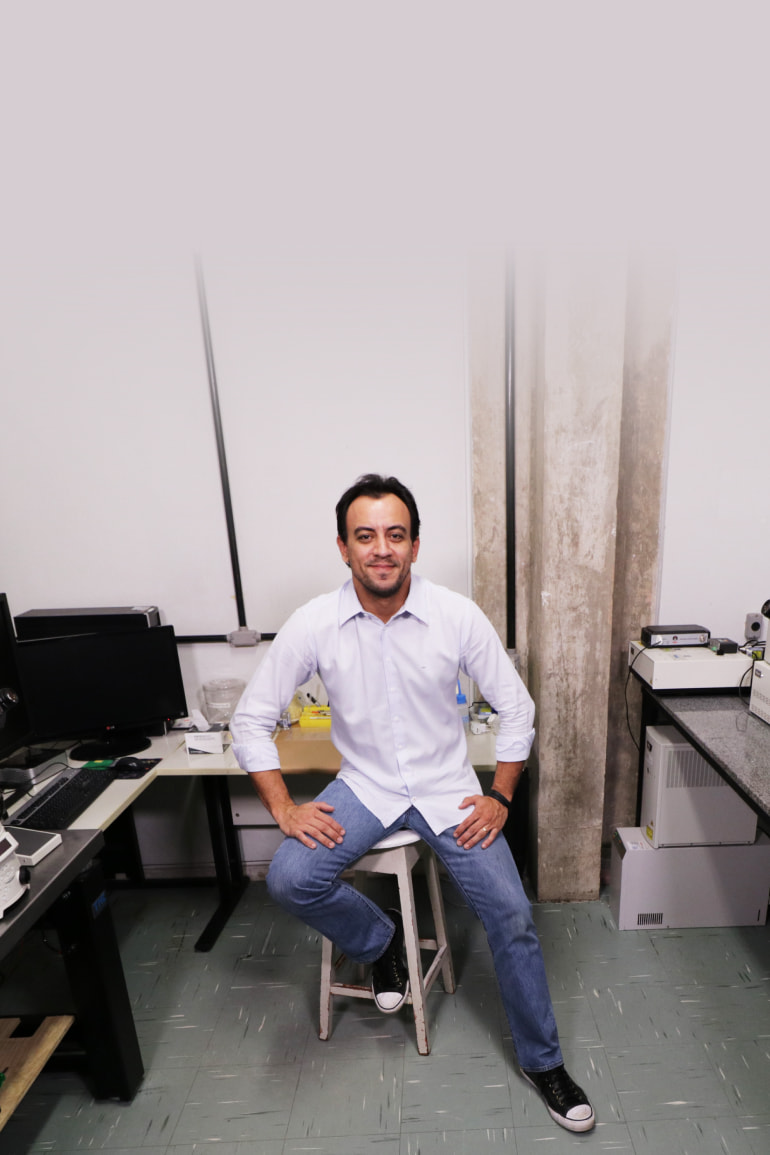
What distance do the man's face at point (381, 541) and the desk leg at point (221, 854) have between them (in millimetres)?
1177

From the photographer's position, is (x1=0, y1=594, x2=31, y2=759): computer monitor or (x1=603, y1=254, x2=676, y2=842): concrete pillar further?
(x1=603, y1=254, x2=676, y2=842): concrete pillar

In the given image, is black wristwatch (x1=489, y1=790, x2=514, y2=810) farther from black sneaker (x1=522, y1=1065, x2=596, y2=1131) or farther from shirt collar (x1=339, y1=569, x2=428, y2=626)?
black sneaker (x1=522, y1=1065, x2=596, y2=1131)

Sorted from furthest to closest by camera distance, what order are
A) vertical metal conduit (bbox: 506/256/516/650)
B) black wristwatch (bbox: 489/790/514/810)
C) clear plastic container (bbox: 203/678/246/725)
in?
clear plastic container (bbox: 203/678/246/725) < vertical metal conduit (bbox: 506/256/516/650) < black wristwatch (bbox: 489/790/514/810)

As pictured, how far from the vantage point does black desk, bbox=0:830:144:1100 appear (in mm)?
1439

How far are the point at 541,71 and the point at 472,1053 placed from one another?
2.77 meters

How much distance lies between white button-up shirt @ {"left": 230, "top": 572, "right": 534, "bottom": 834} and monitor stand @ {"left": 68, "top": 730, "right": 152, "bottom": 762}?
64 centimetres

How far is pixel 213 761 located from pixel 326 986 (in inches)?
29.7

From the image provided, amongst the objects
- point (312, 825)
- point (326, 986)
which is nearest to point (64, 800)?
point (312, 825)

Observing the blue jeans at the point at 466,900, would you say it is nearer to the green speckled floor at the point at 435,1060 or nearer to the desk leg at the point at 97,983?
the green speckled floor at the point at 435,1060

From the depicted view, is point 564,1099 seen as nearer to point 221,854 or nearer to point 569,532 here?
point 221,854

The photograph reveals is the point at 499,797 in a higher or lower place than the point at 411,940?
→ higher

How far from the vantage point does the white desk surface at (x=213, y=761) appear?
1819mm

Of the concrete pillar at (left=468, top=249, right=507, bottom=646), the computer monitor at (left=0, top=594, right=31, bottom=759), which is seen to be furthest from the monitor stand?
the concrete pillar at (left=468, top=249, right=507, bottom=646)

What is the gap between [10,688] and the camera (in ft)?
6.30
